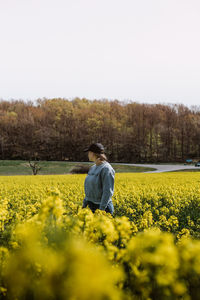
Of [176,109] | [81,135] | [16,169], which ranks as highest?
[176,109]

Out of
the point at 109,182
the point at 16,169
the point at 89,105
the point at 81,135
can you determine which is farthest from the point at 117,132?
the point at 109,182

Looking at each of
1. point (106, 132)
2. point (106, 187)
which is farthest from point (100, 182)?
point (106, 132)

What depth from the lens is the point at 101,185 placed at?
386 centimetres

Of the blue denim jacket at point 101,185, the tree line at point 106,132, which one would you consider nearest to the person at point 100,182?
the blue denim jacket at point 101,185

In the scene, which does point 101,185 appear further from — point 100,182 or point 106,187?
point 106,187

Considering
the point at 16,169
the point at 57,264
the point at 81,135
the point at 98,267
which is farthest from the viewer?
the point at 81,135

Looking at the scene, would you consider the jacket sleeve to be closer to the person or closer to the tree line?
the person

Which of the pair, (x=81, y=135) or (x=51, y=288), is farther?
(x=81, y=135)

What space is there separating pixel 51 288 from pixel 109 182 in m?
2.63

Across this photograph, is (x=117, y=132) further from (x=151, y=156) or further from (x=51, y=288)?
(x=51, y=288)

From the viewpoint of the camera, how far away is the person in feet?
12.1

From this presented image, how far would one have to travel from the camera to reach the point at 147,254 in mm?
1263

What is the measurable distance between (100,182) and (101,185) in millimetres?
56

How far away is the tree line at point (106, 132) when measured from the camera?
51.6m
